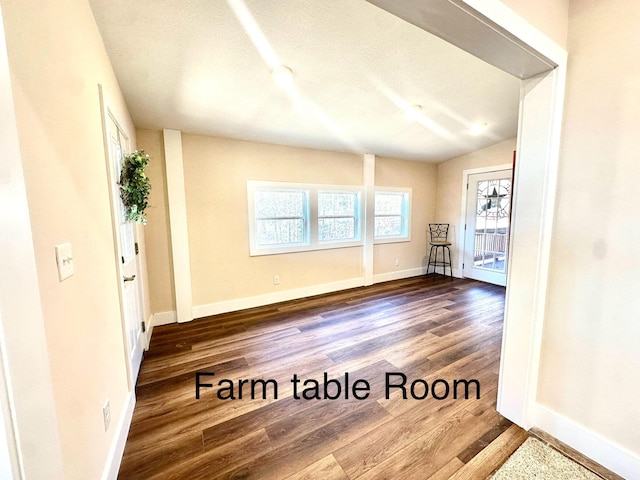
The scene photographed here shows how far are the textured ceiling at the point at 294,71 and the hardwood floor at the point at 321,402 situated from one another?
90.7 inches

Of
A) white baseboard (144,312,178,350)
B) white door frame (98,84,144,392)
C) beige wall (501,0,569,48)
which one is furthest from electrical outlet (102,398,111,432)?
beige wall (501,0,569,48)

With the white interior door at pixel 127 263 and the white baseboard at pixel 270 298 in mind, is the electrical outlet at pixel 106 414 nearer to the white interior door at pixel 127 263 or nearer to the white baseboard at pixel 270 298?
the white interior door at pixel 127 263

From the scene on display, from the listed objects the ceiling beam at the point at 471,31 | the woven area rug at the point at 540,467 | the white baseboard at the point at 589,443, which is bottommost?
the woven area rug at the point at 540,467

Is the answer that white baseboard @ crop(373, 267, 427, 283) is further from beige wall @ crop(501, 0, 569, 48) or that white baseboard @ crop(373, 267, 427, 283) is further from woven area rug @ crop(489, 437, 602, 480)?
beige wall @ crop(501, 0, 569, 48)

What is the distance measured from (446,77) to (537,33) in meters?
1.23

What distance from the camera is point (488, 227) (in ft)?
15.1

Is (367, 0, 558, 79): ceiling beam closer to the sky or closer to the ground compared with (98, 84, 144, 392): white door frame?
closer to the sky

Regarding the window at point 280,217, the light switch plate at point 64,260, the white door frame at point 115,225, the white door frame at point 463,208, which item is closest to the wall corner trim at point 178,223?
the window at point 280,217

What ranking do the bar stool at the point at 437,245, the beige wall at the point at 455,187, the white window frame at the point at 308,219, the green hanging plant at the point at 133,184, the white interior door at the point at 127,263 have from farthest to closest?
1. the bar stool at the point at 437,245
2. the beige wall at the point at 455,187
3. the white window frame at the point at 308,219
4. the green hanging plant at the point at 133,184
5. the white interior door at the point at 127,263

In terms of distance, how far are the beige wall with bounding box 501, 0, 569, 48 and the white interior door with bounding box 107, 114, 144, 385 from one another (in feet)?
7.34

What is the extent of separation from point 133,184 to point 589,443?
128 inches

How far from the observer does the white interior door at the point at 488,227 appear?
14.3ft

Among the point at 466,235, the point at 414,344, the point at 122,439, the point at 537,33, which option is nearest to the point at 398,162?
the point at 466,235

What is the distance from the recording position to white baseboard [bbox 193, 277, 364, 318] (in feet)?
10.8
